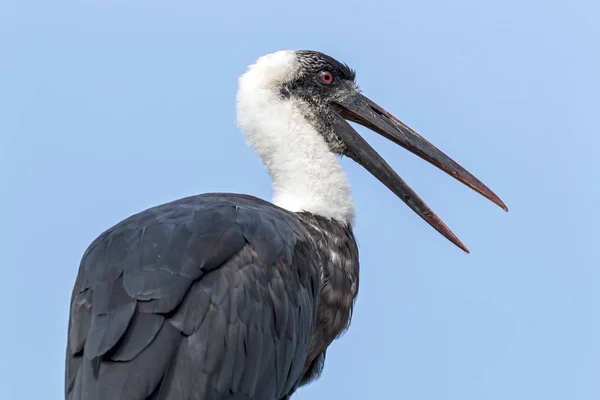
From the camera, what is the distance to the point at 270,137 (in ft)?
29.9

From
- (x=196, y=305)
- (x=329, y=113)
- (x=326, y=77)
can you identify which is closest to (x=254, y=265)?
(x=196, y=305)

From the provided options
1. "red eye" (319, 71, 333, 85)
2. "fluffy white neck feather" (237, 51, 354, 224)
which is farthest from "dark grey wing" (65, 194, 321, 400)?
"red eye" (319, 71, 333, 85)

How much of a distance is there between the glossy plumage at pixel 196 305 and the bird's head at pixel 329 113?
0.98 metres

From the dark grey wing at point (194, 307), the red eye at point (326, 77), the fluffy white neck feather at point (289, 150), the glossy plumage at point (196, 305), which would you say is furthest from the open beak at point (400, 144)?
the dark grey wing at point (194, 307)

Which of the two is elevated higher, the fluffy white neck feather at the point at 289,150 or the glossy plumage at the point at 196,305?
the fluffy white neck feather at the point at 289,150

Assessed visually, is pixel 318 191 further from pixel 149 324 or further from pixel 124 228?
pixel 149 324

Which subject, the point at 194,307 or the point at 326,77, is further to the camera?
the point at 326,77

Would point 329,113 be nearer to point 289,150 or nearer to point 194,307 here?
point 289,150

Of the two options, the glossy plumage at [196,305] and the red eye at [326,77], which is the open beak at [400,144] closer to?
the red eye at [326,77]

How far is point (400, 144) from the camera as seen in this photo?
9.76 meters

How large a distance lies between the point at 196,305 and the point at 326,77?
2979mm

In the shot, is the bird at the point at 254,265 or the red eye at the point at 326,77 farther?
the red eye at the point at 326,77

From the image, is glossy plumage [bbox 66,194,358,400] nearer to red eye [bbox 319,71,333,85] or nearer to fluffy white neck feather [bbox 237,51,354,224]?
fluffy white neck feather [bbox 237,51,354,224]

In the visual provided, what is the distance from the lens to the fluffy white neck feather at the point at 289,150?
9.02 m
